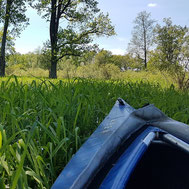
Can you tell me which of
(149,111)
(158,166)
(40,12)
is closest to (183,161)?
(158,166)

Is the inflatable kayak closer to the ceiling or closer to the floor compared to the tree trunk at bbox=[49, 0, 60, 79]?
closer to the floor

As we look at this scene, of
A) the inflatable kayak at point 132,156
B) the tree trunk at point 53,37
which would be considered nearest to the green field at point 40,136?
the inflatable kayak at point 132,156

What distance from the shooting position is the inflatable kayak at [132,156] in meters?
0.56

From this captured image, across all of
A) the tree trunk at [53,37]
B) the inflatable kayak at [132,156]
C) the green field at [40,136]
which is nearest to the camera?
the inflatable kayak at [132,156]

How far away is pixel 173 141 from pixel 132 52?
26.8 metres

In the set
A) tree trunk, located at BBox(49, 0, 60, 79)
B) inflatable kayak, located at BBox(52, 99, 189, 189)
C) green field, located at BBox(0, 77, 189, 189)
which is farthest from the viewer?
tree trunk, located at BBox(49, 0, 60, 79)

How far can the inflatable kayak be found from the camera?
555 millimetres

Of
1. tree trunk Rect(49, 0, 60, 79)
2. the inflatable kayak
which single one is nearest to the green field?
the inflatable kayak

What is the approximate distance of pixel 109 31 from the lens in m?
12.7

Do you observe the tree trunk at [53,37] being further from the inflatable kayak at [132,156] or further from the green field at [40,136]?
the inflatable kayak at [132,156]

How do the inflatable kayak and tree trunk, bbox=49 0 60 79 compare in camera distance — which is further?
tree trunk, bbox=49 0 60 79

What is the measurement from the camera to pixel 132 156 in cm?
64

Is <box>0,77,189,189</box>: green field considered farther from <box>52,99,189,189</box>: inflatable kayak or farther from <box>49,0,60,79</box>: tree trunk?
<box>49,0,60,79</box>: tree trunk

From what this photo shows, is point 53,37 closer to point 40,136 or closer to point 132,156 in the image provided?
point 40,136
